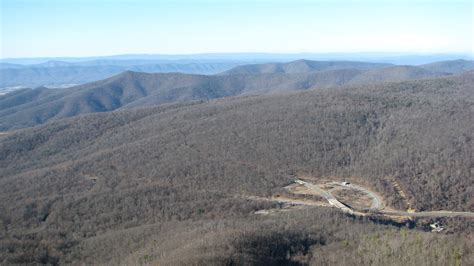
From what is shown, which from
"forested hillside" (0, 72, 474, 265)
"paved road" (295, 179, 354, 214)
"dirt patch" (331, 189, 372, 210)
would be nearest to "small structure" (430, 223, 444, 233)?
"forested hillside" (0, 72, 474, 265)

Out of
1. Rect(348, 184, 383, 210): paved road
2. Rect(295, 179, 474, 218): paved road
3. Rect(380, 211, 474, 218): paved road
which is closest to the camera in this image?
Rect(380, 211, 474, 218): paved road

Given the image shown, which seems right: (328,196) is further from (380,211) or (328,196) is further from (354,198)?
(380,211)

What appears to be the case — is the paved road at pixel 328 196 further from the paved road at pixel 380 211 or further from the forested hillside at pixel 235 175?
the forested hillside at pixel 235 175

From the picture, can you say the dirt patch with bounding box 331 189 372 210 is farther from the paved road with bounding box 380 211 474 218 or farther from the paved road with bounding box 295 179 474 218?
the paved road with bounding box 380 211 474 218

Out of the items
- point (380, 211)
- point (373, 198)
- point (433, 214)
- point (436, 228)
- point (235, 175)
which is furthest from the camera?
point (235, 175)

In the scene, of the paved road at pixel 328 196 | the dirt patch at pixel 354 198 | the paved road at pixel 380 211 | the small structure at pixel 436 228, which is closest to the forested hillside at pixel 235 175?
the paved road at pixel 380 211

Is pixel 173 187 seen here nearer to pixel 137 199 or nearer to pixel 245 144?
pixel 137 199

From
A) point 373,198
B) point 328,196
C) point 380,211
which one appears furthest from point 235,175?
point 380,211

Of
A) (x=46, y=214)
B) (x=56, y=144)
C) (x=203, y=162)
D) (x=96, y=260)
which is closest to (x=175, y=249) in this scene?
(x=96, y=260)

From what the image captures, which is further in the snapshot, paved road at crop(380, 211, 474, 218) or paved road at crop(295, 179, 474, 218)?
paved road at crop(295, 179, 474, 218)
